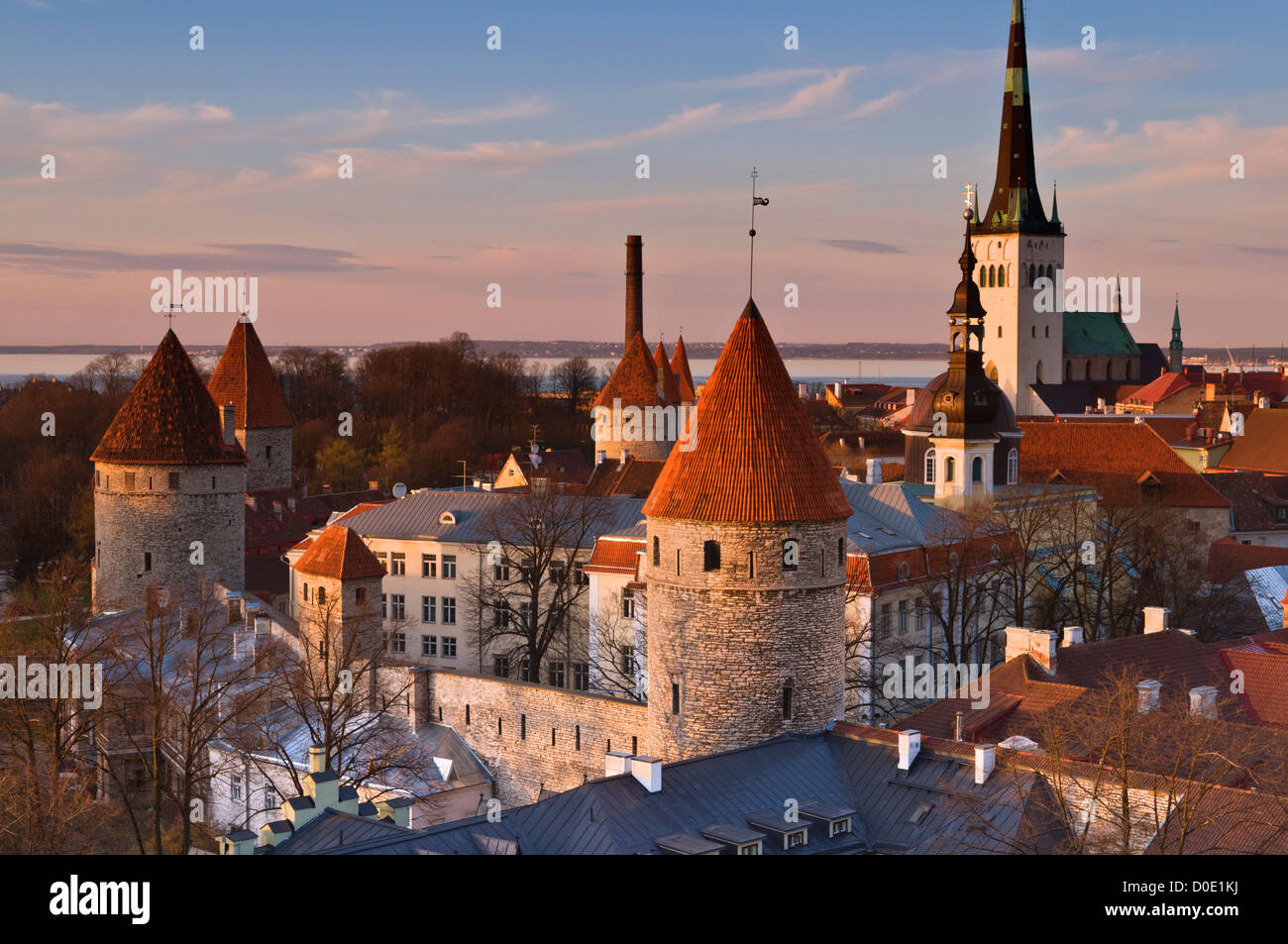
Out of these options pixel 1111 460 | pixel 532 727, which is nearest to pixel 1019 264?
pixel 1111 460

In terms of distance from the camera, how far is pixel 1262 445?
2729 inches

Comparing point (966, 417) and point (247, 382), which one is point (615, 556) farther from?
point (247, 382)

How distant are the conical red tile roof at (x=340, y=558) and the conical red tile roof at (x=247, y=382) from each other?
68.6 ft

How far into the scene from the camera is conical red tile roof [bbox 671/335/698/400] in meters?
69.9

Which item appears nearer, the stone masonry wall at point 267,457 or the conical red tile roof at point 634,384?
the stone masonry wall at point 267,457

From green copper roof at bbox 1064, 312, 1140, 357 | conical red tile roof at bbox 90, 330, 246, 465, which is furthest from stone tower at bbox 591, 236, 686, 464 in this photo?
green copper roof at bbox 1064, 312, 1140, 357

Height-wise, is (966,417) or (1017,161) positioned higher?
(1017,161)

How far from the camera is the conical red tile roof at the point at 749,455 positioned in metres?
22.0

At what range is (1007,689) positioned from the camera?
80.5 ft

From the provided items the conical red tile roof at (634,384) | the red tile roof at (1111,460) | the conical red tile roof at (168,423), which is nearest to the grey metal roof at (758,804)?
the conical red tile roof at (168,423)

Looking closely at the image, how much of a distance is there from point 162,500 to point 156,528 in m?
0.73

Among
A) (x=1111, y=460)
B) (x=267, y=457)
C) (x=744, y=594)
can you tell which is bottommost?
(x=744, y=594)

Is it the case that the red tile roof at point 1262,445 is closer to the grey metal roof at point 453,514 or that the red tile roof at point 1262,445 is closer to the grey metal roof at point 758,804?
the grey metal roof at point 453,514
